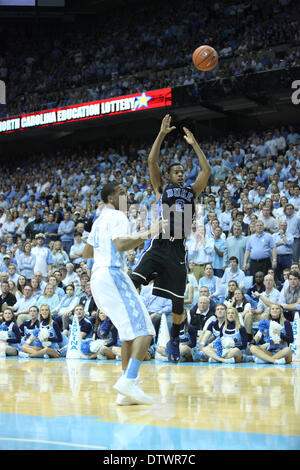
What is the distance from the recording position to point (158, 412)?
441 cm

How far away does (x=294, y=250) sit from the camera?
11.4 meters

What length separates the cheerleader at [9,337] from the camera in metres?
11.1

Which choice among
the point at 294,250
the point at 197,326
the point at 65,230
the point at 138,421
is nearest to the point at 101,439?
the point at 138,421

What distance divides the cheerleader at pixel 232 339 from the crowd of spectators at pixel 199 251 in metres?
0.02

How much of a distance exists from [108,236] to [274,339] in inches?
198

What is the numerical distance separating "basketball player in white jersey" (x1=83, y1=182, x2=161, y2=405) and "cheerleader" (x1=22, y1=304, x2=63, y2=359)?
19.5 ft

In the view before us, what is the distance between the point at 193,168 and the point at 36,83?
1166 centimetres

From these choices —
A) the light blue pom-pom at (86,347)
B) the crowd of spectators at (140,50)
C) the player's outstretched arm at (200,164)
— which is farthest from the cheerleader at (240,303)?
the crowd of spectators at (140,50)

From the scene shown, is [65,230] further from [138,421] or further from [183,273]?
[138,421]

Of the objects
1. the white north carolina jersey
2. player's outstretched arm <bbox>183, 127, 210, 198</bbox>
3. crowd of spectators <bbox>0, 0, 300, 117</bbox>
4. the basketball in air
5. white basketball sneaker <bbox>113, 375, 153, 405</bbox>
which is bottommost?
white basketball sneaker <bbox>113, 375, 153, 405</bbox>

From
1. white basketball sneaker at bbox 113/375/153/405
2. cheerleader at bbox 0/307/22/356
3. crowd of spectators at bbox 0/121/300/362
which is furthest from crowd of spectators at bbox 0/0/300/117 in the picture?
white basketball sneaker at bbox 113/375/153/405

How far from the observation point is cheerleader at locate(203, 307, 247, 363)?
9164 millimetres

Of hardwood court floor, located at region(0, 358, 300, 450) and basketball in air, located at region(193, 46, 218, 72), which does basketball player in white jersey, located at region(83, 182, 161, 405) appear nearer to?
hardwood court floor, located at region(0, 358, 300, 450)

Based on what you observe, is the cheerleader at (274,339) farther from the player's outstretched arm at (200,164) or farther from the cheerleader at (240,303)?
the player's outstretched arm at (200,164)
